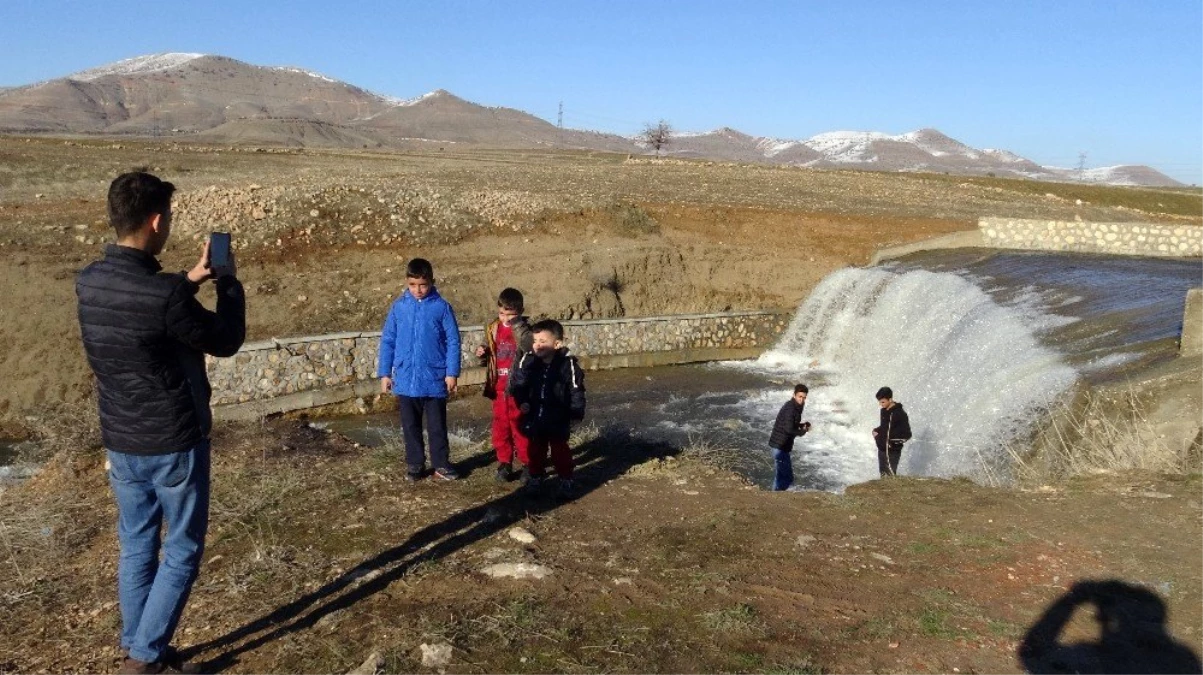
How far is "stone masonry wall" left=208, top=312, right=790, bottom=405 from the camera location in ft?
41.8

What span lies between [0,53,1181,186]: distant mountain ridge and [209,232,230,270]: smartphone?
101 m

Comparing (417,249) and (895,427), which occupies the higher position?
(417,249)

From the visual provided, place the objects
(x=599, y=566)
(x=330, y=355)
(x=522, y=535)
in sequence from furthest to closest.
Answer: (x=330, y=355) → (x=522, y=535) → (x=599, y=566)

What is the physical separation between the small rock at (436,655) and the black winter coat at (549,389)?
7.23 ft

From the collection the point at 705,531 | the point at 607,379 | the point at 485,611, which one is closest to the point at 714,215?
the point at 607,379

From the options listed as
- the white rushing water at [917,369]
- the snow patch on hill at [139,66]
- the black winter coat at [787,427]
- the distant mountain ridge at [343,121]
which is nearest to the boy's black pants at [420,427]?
the black winter coat at [787,427]

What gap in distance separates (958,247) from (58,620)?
20036 millimetres

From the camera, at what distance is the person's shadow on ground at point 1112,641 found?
3.57m

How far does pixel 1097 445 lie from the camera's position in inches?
271

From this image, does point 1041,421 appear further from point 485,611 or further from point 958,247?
point 958,247

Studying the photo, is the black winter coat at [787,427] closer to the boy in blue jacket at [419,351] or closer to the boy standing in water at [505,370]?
the boy standing in water at [505,370]

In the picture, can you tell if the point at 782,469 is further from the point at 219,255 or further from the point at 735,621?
the point at 219,255

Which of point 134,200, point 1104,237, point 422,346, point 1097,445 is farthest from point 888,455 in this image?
point 1104,237

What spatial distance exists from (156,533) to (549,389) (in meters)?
2.74
